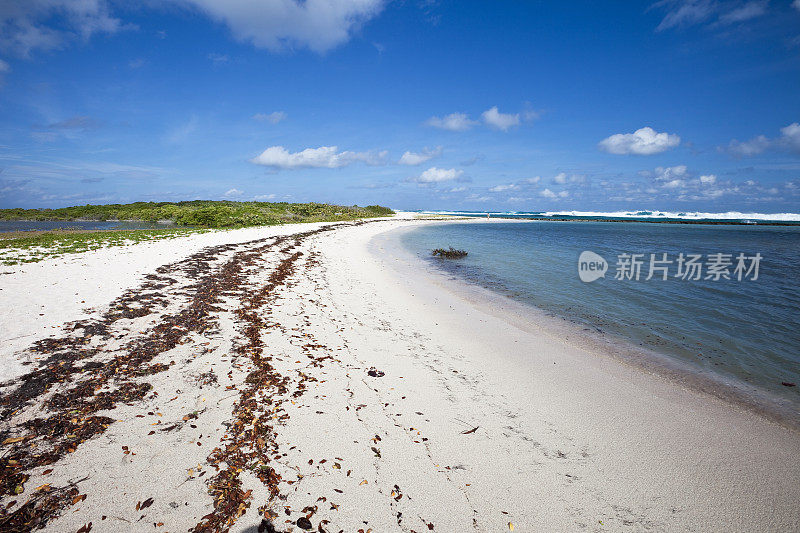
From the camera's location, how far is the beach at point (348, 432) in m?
3.42

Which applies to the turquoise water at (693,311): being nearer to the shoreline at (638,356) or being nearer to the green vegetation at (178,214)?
the shoreline at (638,356)

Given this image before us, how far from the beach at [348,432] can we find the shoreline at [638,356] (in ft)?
0.89

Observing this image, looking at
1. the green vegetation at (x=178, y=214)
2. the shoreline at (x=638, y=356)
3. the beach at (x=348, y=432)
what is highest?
the green vegetation at (x=178, y=214)

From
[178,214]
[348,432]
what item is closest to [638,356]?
[348,432]

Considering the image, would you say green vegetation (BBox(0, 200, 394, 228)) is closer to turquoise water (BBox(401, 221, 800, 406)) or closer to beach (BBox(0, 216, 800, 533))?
turquoise water (BBox(401, 221, 800, 406))

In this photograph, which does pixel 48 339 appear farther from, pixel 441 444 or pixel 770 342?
pixel 770 342

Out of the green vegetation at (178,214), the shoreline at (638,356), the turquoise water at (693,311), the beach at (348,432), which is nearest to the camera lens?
the beach at (348,432)

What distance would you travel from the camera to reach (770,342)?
348 inches

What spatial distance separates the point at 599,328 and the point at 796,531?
21.7 feet

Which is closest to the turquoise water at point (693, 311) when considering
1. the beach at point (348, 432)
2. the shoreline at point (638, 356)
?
the shoreline at point (638, 356)

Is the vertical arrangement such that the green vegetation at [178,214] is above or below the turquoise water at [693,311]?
above

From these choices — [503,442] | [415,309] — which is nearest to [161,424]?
[503,442]

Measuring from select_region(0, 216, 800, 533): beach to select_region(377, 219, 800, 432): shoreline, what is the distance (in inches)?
10.7

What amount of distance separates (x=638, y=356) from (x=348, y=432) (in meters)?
7.69
